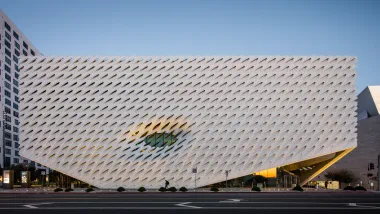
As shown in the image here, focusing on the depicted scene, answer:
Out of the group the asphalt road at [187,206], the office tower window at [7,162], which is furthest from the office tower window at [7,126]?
the asphalt road at [187,206]

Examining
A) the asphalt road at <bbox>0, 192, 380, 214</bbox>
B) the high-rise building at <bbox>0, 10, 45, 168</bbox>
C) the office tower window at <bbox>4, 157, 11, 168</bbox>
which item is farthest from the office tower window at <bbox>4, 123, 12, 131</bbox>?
the asphalt road at <bbox>0, 192, 380, 214</bbox>

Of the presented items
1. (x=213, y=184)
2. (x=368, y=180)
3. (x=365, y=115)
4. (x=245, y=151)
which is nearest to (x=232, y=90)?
(x=245, y=151)

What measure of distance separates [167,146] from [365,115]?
47345mm

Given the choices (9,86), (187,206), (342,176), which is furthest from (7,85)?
(187,206)

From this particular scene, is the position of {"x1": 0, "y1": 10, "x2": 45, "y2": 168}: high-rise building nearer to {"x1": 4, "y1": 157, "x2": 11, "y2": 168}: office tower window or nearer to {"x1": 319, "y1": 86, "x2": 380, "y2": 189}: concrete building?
{"x1": 4, "y1": 157, "x2": 11, "y2": 168}: office tower window

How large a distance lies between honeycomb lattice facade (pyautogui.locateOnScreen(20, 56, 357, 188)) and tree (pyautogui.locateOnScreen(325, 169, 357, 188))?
76.7ft

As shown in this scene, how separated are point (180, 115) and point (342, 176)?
36.4 m

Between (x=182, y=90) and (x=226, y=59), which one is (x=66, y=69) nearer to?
(x=182, y=90)

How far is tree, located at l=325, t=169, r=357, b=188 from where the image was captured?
81438 mm

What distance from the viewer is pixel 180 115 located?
200ft

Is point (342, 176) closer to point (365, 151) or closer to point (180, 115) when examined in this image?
point (365, 151)

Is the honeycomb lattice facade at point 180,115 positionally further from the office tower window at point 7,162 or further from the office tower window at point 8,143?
the office tower window at point 8,143

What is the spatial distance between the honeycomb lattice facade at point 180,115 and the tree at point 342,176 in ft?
76.7

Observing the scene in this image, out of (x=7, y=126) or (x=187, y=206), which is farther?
(x=7, y=126)
